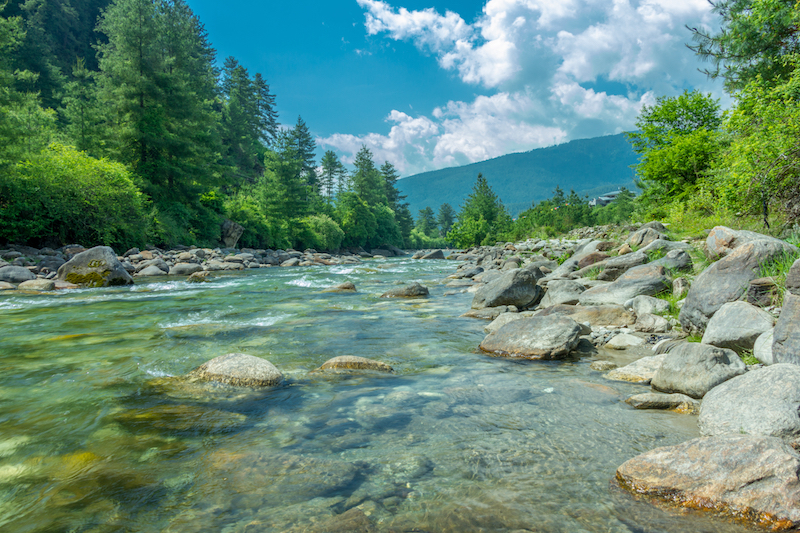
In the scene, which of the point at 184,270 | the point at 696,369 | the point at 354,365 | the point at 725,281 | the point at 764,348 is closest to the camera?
the point at 696,369

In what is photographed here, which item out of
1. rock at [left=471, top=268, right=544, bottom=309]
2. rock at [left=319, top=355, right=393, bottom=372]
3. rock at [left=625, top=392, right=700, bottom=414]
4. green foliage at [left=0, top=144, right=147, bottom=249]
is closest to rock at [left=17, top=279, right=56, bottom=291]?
green foliage at [left=0, top=144, right=147, bottom=249]

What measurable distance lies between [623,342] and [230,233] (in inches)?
1266

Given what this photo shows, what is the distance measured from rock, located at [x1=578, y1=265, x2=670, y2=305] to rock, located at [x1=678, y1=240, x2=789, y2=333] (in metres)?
1.79

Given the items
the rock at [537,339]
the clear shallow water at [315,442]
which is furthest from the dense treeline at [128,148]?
the rock at [537,339]

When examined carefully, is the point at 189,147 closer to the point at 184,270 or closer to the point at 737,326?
the point at 184,270

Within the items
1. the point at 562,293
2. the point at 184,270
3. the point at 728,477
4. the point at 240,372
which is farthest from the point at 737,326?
the point at 184,270

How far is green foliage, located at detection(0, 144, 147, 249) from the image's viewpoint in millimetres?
16062

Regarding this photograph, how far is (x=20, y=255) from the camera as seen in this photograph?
14820mm

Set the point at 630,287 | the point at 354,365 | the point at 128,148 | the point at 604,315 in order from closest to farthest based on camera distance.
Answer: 1. the point at 354,365
2. the point at 604,315
3. the point at 630,287
4. the point at 128,148

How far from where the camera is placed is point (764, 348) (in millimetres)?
3910

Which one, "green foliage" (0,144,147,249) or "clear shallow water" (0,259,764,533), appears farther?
"green foliage" (0,144,147,249)

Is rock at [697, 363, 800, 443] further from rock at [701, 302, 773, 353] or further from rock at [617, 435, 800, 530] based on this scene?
rock at [701, 302, 773, 353]

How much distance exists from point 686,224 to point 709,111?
1292 centimetres

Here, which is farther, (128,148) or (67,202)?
(128,148)
